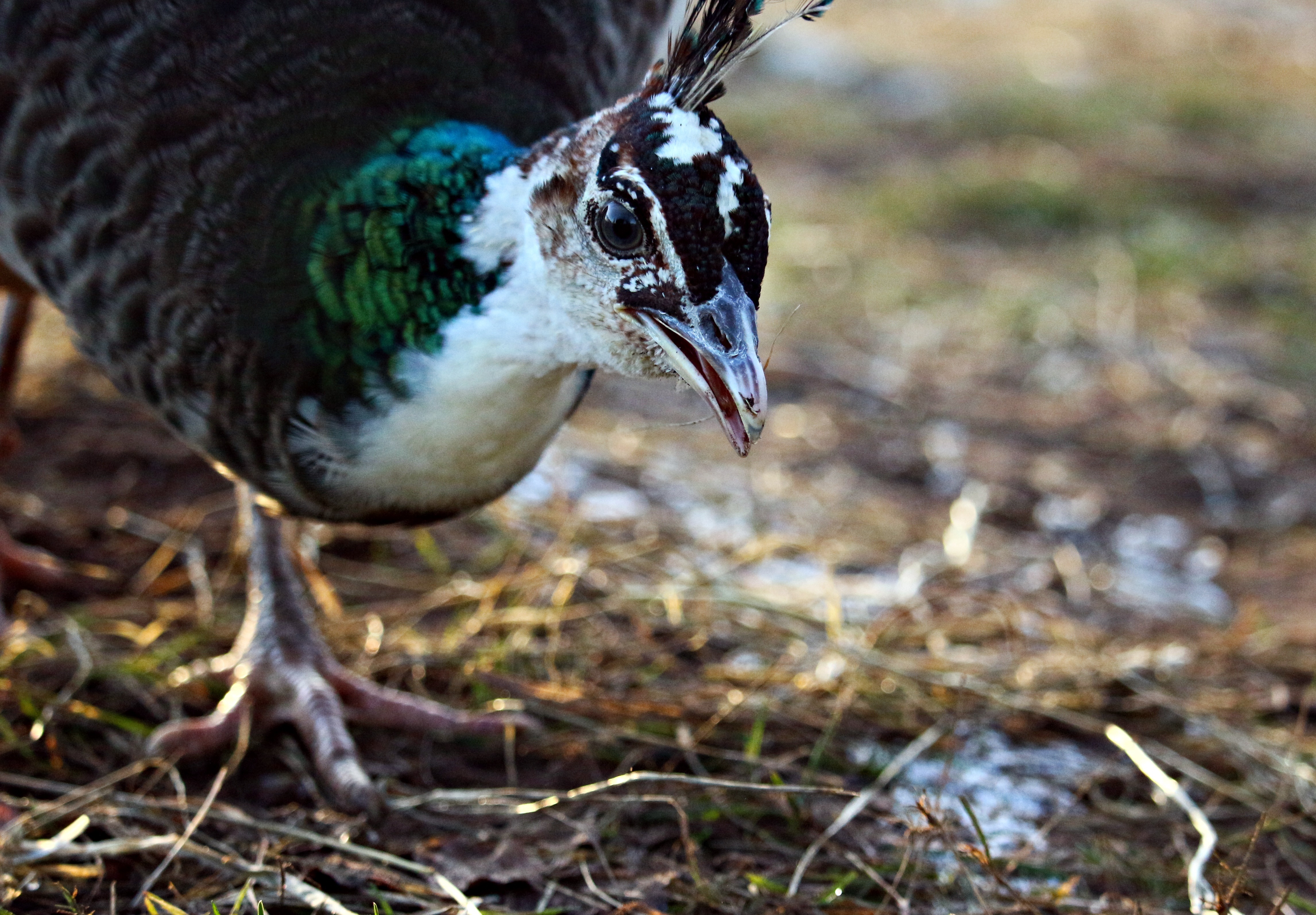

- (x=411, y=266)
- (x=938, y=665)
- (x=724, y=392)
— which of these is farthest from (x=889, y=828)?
(x=411, y=266)

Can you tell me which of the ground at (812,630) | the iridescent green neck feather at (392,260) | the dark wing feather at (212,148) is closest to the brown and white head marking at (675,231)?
the iridescent green neck feather at (392,260)

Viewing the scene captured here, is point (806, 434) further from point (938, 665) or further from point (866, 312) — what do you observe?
point (938, 665)

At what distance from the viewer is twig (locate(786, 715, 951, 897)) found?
2338 millimetres

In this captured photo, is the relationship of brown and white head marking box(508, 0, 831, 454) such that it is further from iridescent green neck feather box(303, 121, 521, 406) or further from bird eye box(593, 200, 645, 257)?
iridescent green neck feather box(303, 121, 521, 406)

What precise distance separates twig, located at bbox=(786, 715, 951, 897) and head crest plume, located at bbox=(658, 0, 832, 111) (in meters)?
1.12

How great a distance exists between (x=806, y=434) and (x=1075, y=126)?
4.38 m

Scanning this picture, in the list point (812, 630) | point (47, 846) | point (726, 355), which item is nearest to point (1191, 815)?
point (812, 630)

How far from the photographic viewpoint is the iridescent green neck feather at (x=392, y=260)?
7.33ft

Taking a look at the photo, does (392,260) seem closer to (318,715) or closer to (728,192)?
(728,192)

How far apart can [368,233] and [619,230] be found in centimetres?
52

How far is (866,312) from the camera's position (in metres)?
5.87

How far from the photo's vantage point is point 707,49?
2031 millimetres

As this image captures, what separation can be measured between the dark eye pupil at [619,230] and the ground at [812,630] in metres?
0.95

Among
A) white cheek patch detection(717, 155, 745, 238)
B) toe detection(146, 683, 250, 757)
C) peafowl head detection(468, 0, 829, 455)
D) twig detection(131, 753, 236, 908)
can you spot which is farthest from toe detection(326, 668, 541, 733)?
white cheek patch detection(717, 155, 745, 238)
